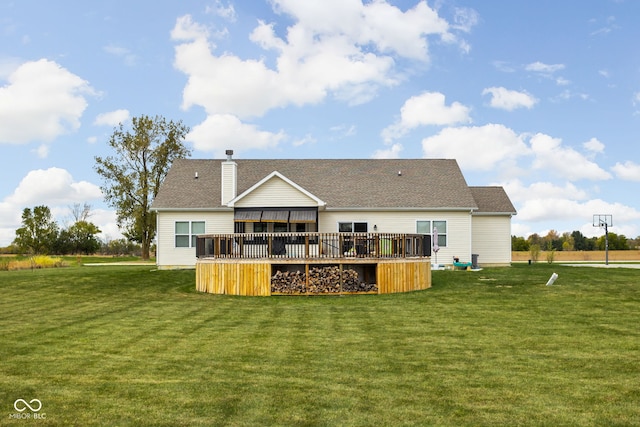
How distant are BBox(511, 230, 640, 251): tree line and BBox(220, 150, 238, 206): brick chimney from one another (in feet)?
131

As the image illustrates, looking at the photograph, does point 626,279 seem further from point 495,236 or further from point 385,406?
point 385,406

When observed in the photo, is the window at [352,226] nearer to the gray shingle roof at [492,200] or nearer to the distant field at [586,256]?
the gray shingle roof at [492,200]

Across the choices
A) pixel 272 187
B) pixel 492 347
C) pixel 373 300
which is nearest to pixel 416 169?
pixel 272 187

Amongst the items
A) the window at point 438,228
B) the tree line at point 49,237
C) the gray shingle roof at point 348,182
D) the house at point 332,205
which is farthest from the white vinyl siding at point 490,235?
the tree line at point 49,237

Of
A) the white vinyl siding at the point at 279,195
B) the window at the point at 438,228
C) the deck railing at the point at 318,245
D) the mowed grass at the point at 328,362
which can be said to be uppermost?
the white vinyl siding at the point at 279,195

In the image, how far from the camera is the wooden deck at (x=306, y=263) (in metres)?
17.9

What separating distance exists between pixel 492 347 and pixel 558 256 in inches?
1848

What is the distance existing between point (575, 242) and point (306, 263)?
64.4 m

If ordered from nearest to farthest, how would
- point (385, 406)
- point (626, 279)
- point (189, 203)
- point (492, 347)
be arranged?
point (385, 406)
point (492, 347)
point (626, 279)
point (189, 203)

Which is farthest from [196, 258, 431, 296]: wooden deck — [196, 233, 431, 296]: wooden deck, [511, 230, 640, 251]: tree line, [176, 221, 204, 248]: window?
[511, 230, 640, 251]: tree line

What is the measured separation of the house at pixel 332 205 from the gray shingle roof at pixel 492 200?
0.05 metres

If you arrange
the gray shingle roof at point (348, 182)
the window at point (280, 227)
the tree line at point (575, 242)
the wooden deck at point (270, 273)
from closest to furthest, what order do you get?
the wooden deck at point (270, 273) → the window at point (280, 227) → the gray shingle roof at point (348, 182) → the tree line at point (575, 242)

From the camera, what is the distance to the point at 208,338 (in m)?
10.2

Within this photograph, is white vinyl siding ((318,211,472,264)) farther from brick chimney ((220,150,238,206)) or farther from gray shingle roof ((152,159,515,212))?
brick chimney ((220,150,238,206))
